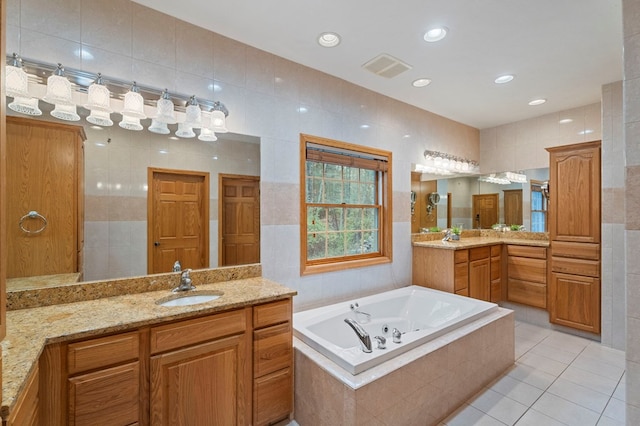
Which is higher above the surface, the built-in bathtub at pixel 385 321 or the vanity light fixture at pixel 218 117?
the vanity light fixture at pixel 218 117

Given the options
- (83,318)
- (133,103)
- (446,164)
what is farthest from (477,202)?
(83,318)

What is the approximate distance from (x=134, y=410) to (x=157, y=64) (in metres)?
2.06

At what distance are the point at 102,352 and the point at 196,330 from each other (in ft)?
1.31

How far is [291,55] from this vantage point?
8.02 feet

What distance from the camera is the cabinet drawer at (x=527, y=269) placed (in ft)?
11.0

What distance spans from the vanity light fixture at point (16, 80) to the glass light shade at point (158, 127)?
0.59m

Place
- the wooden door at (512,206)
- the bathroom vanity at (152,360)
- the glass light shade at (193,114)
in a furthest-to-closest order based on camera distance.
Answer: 1. the wooden door at (512,206)
2. the glass light shade at (193,114)
3. the bathroom vanity at (152,360)

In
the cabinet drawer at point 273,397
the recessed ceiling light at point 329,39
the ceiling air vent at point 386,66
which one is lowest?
the cabinet drawer at point 273,397

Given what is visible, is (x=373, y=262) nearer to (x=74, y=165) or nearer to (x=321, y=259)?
(x=321, y=259)

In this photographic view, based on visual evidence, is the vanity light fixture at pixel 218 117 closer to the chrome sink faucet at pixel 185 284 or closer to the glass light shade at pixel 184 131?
the glass light shade at pixel 184 131

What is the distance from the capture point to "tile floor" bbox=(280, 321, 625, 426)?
188 cm

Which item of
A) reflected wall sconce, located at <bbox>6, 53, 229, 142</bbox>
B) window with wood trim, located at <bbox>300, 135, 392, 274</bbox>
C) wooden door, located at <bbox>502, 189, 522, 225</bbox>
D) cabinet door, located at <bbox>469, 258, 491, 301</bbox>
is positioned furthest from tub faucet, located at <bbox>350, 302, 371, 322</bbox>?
wooden door, located at <bbox>502, 189, 522, 225</bbox>

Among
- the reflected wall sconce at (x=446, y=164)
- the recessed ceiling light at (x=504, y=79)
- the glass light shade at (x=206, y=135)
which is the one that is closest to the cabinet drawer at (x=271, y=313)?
the glass light shade at (x=206, y=135)

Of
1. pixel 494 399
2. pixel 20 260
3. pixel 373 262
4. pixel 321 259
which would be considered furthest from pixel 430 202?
pixel 20 260
